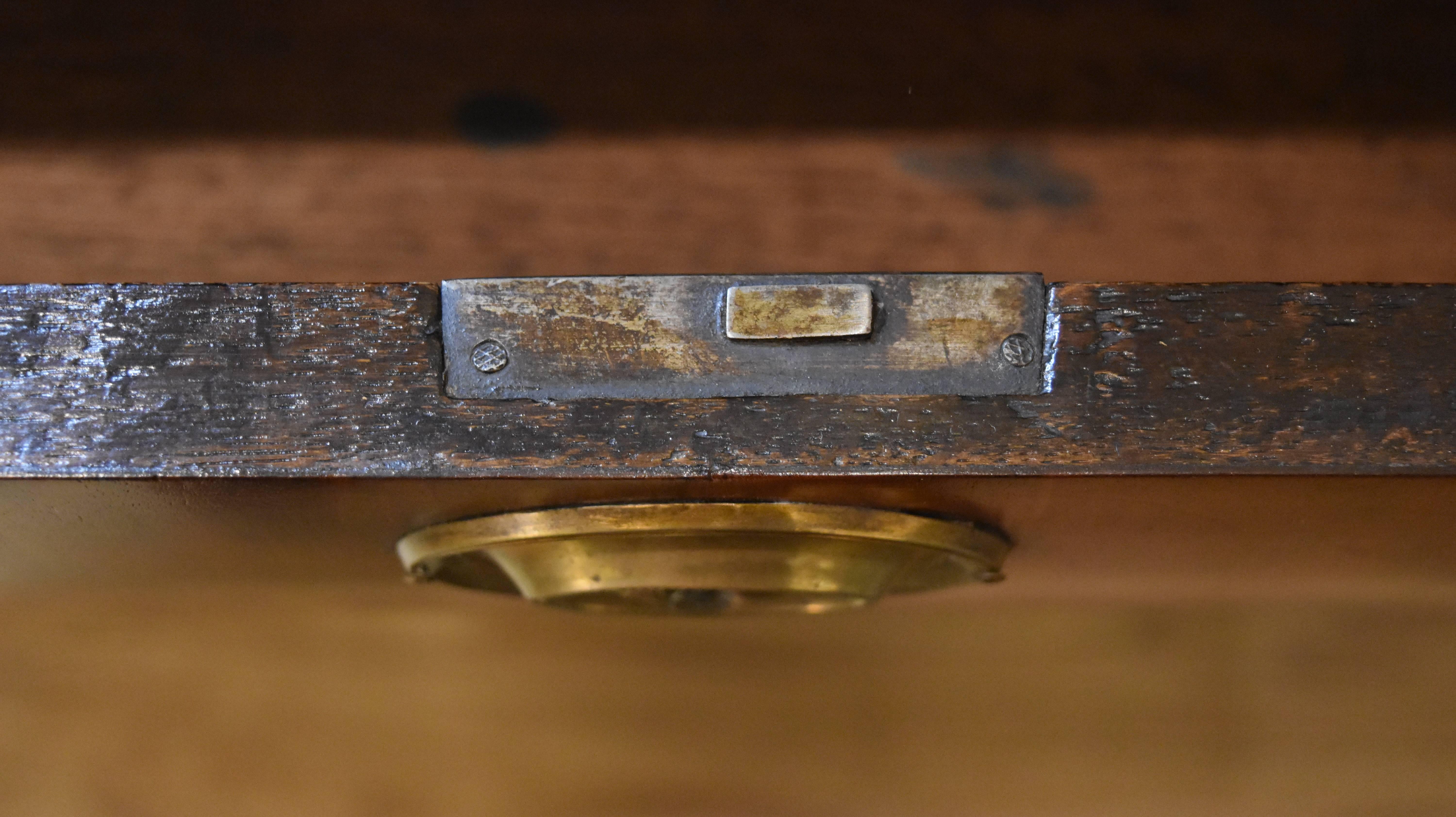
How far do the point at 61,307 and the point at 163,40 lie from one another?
0.62 feet

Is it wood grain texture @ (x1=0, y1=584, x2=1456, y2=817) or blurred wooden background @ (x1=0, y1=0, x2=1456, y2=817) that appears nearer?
blurred wooden background @ (x1=0, y1=0, x2=1456, y2=817)

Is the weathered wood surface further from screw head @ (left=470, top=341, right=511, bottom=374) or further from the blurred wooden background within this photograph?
the blurred wooden background

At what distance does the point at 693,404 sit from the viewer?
0.29 m

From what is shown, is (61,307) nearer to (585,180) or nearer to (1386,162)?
(585,180)

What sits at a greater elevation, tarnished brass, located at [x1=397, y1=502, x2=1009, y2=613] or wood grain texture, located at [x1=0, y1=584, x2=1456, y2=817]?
tarnished brass, located at [x1=397, y1=502, x2=1009, y2=613]

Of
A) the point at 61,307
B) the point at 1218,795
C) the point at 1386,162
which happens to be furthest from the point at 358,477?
the point at 1218,795

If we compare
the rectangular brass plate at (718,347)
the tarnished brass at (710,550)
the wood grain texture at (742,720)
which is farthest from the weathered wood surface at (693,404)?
the wood grain texture at (742,720)

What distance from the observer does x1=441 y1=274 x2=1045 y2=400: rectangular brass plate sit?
289 mm

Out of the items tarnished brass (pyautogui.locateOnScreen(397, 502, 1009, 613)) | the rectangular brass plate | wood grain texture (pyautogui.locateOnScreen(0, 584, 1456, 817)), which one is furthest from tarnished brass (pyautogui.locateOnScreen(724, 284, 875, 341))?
wood grain texture (pyautogui.locateOnScreen(0, 584, 1456, 817))

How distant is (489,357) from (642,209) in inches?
5.8

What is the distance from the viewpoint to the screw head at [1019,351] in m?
0.29

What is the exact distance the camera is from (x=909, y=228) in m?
0.41

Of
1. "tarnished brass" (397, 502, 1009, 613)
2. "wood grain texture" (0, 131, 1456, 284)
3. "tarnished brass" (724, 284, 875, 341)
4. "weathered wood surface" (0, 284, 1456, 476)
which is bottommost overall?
"tarnished brass" (397, 502, 1009, 613)

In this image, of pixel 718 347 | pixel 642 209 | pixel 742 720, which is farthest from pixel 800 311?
pixel 742 720
